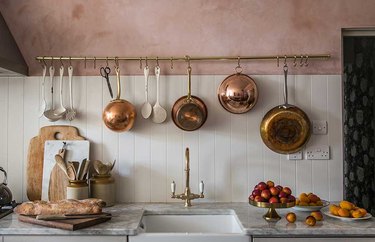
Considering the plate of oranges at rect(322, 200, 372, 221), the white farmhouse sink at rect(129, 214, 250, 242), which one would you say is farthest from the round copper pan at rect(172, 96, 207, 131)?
the plate of oranges at rect(322, 200, 372, 221)

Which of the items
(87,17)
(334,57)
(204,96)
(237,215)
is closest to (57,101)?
(87,17)

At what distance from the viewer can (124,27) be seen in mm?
2332

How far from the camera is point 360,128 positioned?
2.82 m

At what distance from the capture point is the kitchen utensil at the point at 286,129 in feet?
7.43

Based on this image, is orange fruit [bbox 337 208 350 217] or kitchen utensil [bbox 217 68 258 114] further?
kitchen utensil [bbox 217 68 258 114]

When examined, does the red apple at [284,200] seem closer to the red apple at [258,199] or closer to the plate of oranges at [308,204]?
the red apple at [258,199]

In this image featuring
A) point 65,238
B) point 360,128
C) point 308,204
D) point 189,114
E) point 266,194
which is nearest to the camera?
point 65,238

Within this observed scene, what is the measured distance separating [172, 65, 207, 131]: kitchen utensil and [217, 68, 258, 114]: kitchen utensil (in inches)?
5.6

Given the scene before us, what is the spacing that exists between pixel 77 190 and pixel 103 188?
145 mm

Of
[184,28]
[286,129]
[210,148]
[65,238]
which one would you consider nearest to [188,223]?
[210,148]

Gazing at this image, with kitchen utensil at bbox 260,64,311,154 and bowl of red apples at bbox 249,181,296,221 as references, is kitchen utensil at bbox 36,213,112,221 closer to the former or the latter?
bowl of red apples at bbox 249,181,296,221

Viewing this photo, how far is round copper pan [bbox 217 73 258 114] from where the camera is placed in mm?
2250

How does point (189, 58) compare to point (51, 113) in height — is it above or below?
above

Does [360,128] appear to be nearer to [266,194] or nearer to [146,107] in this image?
[266,194]
